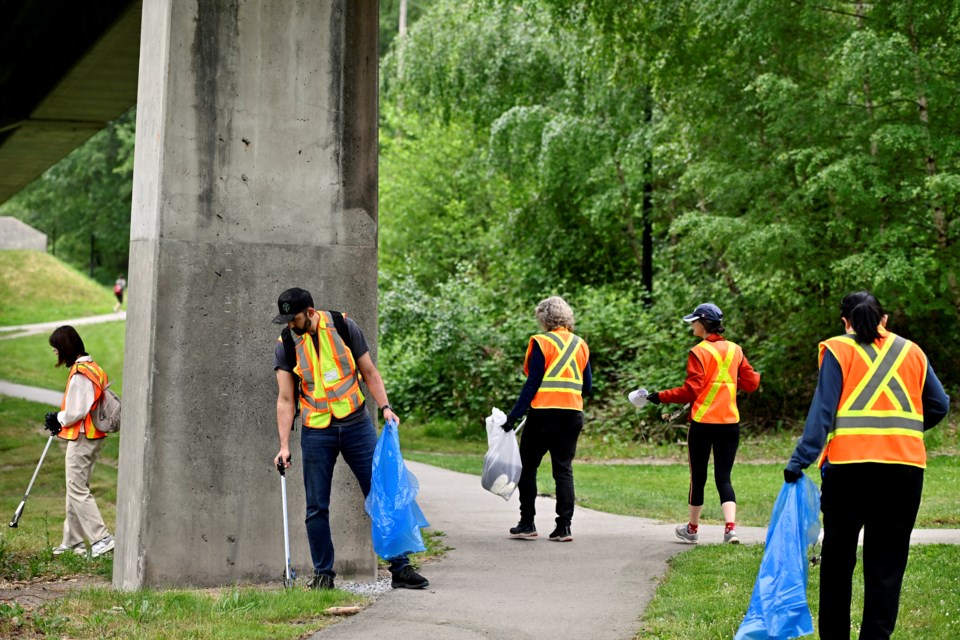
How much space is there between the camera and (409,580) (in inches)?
315

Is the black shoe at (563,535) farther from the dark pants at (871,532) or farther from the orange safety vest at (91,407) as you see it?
the dark pants at (871,532)

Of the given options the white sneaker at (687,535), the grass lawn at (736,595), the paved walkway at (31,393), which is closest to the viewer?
the grass lawn at (736,595)

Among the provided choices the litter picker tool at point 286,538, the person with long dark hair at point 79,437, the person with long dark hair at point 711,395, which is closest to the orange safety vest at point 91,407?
the person with long dark hair at point 79,437

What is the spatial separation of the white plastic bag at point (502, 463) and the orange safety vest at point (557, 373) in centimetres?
35

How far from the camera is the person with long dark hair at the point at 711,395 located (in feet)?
30.8

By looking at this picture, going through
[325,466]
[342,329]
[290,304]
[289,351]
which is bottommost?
[325,466]

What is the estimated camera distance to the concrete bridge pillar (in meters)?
8.16

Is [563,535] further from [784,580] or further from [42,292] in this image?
[42,292]

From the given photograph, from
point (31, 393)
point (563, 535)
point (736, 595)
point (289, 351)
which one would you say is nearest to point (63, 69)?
point (31, 393)

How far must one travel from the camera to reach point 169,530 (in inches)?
320

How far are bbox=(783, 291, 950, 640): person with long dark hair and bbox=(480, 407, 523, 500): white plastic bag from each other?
4.18 m

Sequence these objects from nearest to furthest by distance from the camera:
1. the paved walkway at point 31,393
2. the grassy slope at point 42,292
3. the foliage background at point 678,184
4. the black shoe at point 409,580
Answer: the black shoe at point 409,580 < the foliage background at point 678,184 < the paved walkway at point 31,393 < the grassy slope at point 42,292

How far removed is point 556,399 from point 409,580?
2.32m

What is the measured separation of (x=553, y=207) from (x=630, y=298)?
328 cm
